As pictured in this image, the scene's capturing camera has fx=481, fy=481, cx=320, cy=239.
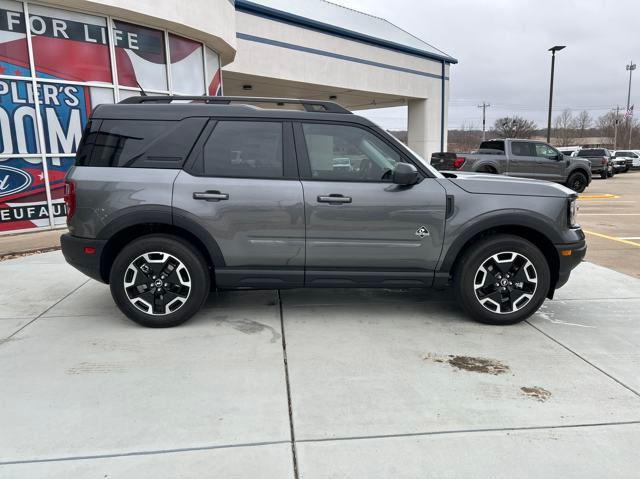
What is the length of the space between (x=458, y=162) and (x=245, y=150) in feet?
39.6

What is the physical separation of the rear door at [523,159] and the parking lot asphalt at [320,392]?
11396 mm

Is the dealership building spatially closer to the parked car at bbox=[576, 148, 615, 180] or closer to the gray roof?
the gray roof

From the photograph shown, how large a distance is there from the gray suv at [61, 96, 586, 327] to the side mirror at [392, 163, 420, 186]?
0.02 metres

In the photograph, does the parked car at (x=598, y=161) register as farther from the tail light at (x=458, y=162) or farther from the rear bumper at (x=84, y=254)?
the rear bumper at (x=84, y=254)

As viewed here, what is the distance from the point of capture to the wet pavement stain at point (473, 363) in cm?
352

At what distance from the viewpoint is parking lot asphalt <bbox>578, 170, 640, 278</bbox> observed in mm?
7051

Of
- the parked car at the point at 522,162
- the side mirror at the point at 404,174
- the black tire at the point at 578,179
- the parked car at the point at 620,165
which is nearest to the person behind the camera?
the side mirror at the point at 404,174

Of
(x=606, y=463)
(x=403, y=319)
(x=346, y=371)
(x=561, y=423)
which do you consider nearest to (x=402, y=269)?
(x=403, y=319)

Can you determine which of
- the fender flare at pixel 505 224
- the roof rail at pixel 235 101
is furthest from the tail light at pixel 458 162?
the roof rail at pixel 235 101

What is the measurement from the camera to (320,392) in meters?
3.20

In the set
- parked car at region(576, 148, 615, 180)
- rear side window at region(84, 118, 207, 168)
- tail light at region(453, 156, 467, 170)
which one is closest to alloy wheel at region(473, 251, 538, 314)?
rear side window at region(84, 118, 207, 168)

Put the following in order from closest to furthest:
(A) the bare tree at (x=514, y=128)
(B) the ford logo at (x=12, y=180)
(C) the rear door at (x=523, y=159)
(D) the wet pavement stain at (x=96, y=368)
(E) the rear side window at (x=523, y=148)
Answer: (D) the wet pavement stain at (x=96, y=368) < (B) the ford logo at (x=12, y=180) < (C) the rear door at (x=523, y=159) < (E) the rear side window at (x=523, y=148) < (A) the bare tree at (x=514, y=128)

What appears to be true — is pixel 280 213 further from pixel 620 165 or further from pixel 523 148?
pixel 620 165

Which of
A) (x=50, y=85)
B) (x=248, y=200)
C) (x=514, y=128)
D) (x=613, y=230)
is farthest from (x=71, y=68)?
(x=514, y=128)
